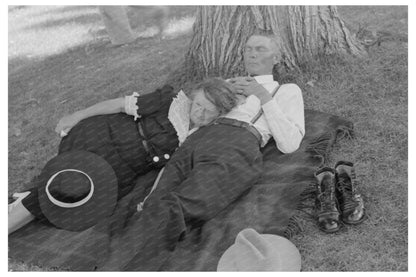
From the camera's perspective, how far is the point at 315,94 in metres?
4.98

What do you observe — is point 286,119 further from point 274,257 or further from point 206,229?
point 274,257

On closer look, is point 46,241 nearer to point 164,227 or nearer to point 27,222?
point 27,222

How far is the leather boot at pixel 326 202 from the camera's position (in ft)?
10.6

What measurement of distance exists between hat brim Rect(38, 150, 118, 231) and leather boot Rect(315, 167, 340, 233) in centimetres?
148

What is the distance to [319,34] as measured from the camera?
518cm

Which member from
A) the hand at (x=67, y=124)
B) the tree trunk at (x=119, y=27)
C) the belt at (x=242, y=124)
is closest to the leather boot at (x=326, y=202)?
the belt at (x=242, y=124)

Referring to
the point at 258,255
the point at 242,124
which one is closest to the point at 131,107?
the point at 242,124

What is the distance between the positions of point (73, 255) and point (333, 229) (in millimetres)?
1740

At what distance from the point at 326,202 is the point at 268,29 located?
2254 mm

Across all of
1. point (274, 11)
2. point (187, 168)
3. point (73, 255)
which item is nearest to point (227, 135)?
point (187, 168)

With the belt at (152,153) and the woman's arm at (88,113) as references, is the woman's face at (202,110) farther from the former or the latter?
the woman's arm at (88,113)

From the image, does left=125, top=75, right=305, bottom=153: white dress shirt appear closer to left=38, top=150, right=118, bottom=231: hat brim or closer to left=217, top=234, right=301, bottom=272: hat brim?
left=38, top=150, right=118, bottom=231: hat brim

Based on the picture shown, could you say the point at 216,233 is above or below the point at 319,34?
below

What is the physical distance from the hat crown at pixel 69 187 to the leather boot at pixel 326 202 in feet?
5.28
